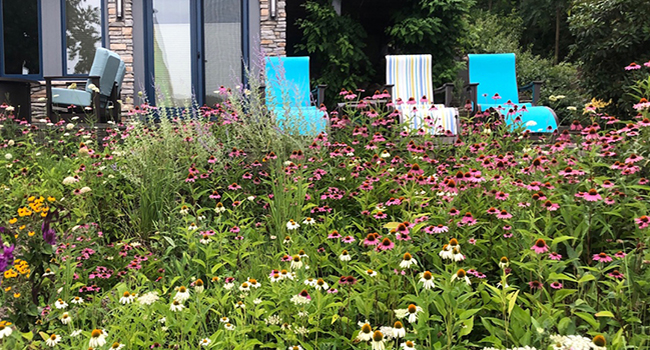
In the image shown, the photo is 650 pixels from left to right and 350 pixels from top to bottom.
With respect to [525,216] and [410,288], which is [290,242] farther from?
[525,216]

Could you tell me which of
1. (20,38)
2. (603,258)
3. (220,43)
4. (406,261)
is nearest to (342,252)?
(406,261)

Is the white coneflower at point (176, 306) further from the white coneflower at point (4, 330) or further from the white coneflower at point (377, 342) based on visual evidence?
the white coneflower at point (377, 342)

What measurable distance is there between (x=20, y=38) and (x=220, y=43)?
3.33 meters

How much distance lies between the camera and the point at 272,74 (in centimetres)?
677

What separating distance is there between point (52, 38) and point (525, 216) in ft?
29.0

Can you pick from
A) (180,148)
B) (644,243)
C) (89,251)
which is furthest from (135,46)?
(644,243)

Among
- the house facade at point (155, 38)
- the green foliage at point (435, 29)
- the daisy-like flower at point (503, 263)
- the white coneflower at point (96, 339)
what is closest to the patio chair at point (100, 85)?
the house facade at point (155, 38)

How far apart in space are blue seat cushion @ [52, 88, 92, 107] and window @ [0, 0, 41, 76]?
7.81 ft

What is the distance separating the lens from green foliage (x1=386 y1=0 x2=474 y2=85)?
9.05 m

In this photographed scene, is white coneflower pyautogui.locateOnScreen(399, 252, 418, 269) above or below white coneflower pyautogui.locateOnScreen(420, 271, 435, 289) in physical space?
above

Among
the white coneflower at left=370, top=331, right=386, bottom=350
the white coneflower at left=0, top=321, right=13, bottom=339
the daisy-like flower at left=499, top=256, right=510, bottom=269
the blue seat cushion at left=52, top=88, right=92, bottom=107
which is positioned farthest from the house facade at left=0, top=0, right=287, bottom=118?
the white coneflower at left=370, top=331, right=386, bottom=350

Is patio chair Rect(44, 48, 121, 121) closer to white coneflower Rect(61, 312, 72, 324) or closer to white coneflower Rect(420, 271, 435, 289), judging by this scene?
white coneflower Rect(61, 312, 72, 324)

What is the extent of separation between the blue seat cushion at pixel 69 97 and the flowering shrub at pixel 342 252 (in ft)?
10.5

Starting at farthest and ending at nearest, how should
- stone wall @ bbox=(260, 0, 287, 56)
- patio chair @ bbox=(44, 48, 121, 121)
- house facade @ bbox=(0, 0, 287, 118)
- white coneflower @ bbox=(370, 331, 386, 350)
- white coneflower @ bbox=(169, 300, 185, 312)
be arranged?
house facade @ bbox=(0, 0, 287, 118) → stone wall @ bbox=(260, 0, 287, 56) → patio chair @ bbox=(44, 48, 121, 121) → white coneflower @ bbox=(169, 300, 185, 312) → white coneflower @ bbox=(370, 331, 386, 350)
